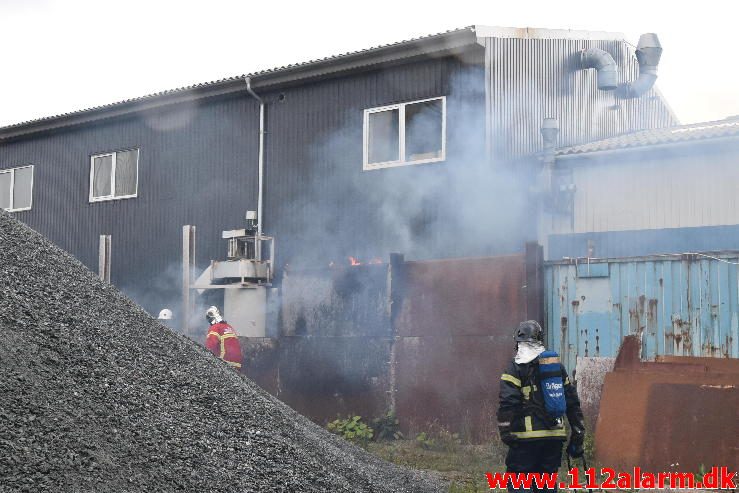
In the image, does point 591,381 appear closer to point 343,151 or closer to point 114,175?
point 343,151

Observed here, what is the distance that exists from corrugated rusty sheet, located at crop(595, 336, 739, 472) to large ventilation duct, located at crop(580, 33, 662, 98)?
7194 millimetres

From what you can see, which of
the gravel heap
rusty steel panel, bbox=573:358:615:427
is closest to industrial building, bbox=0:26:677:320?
rusty steel panel, bbox=573:358:615:427

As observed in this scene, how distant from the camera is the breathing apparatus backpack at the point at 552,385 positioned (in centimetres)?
591

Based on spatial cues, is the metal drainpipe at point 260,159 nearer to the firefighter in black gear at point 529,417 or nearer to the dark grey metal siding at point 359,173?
A: the dark grey metal siding at point 359,173

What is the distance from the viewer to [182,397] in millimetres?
6309

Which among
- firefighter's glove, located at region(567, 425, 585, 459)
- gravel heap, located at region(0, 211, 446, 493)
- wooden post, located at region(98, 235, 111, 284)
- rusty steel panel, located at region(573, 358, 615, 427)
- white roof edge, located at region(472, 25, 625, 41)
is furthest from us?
wooden post, located at region(98, 235, 111, 284)

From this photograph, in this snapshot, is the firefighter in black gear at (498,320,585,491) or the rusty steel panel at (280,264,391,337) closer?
the firefighter in black gear at (498,320,585,491)

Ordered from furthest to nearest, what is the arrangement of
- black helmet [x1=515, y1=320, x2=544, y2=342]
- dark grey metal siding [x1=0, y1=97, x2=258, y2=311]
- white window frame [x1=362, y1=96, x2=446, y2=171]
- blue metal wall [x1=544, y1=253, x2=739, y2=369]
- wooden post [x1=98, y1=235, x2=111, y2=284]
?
wooden post [x1=98, y1=235, x2=111, y2=284] < dark grey metal siding [x1=0, y1=97, x2=258, y2=311] < white window frame [x1=362, y1=96, x2=446, y2=171] < blue metal wall [x1=544, y1=253, x2=739, y2=369] < black helmet [x1=515, y1=320, x2=544, y2=342]

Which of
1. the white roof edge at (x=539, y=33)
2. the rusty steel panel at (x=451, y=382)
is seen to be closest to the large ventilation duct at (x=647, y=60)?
the white roof edge at (x=539, y=33)

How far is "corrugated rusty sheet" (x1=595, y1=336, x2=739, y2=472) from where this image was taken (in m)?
7.70

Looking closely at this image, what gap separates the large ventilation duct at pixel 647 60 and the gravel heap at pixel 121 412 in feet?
34.1

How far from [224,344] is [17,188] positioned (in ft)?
37.6

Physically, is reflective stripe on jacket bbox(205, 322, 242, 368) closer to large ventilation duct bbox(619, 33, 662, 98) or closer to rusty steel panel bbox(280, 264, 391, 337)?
rusty steel panel bbox(280, 264, 391, 337)

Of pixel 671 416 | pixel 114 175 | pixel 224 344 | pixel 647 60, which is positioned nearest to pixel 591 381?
pixel 671 416
